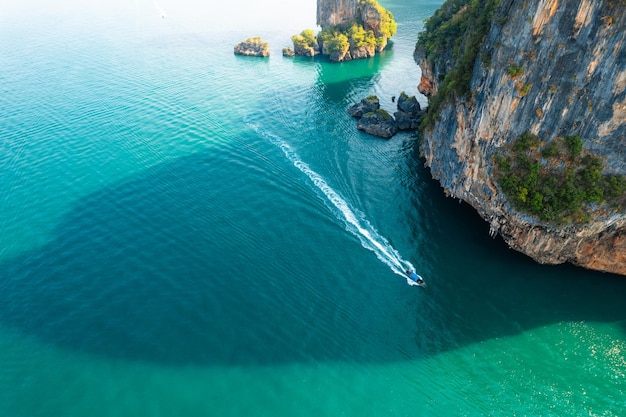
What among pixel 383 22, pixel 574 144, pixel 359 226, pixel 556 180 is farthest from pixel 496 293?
pixel 383 22

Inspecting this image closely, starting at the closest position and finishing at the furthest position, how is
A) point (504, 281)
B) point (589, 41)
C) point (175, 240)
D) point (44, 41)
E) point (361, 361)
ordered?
point (589, 41) → point (361, 361) → point (504, 281) → point (175, 240) → point (44, 41)

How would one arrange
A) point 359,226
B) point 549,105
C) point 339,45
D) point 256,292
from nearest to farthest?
point 549,105
point 256,292
point 359,226
point 339,45

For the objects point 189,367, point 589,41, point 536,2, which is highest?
point 536,2

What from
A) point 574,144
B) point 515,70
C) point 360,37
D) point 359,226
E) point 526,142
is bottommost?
point 359,226

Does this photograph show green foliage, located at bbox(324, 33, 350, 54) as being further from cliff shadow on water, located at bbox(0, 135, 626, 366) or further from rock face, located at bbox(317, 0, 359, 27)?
cliff shadow on water, located at bbox(0, 135, 626, 366)

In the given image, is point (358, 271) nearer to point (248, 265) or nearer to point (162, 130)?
point (248, 265)

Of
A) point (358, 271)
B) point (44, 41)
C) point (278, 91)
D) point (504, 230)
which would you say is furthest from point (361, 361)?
point (44, 41)

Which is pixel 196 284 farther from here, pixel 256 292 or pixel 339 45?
pixel 339 45
